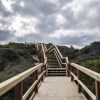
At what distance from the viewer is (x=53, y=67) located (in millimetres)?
21422

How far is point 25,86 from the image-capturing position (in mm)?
16250

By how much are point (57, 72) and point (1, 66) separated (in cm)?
595

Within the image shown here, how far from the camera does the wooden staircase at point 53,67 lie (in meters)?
18.4

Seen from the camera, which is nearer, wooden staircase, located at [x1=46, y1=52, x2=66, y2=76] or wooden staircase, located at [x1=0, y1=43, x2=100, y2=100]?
wooden staircase, located at [x1=0, y1=43, x2=100, y2=100]

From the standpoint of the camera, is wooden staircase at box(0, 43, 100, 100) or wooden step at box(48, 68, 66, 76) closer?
wooden staircase at box(0, 43, 100, 100)

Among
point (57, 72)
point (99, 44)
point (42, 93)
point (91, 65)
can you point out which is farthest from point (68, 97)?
point (99, 44)

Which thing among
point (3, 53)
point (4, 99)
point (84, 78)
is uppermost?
point (3, 53)

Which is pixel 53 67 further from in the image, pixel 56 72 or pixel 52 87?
pixel 52 87

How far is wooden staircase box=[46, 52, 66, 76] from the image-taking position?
723 inches

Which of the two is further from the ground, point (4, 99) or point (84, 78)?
point (84, 78)

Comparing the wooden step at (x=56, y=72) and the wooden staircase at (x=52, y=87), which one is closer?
the wooden staircase at (x=52, y=87)

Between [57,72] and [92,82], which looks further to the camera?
[57,72]

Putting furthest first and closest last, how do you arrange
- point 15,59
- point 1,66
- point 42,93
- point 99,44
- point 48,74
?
1. point 99,44
2. point 15,59
3. point 1,66
4. point 48,74
5. point 42,93

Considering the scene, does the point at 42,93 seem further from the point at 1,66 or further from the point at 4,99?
the point at 1,66
